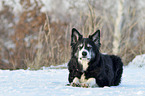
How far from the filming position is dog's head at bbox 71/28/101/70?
15.4 ft

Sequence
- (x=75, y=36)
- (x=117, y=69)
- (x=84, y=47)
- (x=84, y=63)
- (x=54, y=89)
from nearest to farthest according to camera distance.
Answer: (x=54, y=89), (x=84, y=47), (x=84, y=63), (x=75, y=36), (x=117, y=69)

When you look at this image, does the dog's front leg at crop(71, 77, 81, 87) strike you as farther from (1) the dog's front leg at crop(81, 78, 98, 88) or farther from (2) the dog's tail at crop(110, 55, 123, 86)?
(2) the dog's tail at crop(110, 55, 123, 86)

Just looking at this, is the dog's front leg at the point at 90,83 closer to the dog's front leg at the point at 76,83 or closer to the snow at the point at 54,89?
the dog's front leg at the point at 76,83

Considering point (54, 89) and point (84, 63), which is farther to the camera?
point (84, 63)

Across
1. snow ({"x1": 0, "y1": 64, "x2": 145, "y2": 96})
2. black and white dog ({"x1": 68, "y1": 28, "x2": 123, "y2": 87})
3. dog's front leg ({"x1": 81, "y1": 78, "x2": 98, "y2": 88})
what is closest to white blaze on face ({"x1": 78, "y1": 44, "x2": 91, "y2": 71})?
black and white dog ({"x1": 68, "y1": 28, "x2": 123, "y2": 87})

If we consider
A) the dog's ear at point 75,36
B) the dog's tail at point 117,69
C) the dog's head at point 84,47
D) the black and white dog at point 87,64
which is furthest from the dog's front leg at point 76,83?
the dog's tail at point 117,69

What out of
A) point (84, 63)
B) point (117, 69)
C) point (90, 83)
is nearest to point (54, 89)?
point (90, 83)

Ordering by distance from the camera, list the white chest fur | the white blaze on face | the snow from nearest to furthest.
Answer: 1. the snow
2. the white blaze on face
3. the white chest fur

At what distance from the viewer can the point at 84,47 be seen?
15.6ft

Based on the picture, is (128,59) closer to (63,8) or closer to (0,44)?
(0,44)

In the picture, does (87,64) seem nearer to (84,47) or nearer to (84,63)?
(84,63)

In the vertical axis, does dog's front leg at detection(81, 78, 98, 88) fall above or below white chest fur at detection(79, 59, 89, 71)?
below

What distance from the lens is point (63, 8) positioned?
1111 inches

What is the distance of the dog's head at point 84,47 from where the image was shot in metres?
4.71
